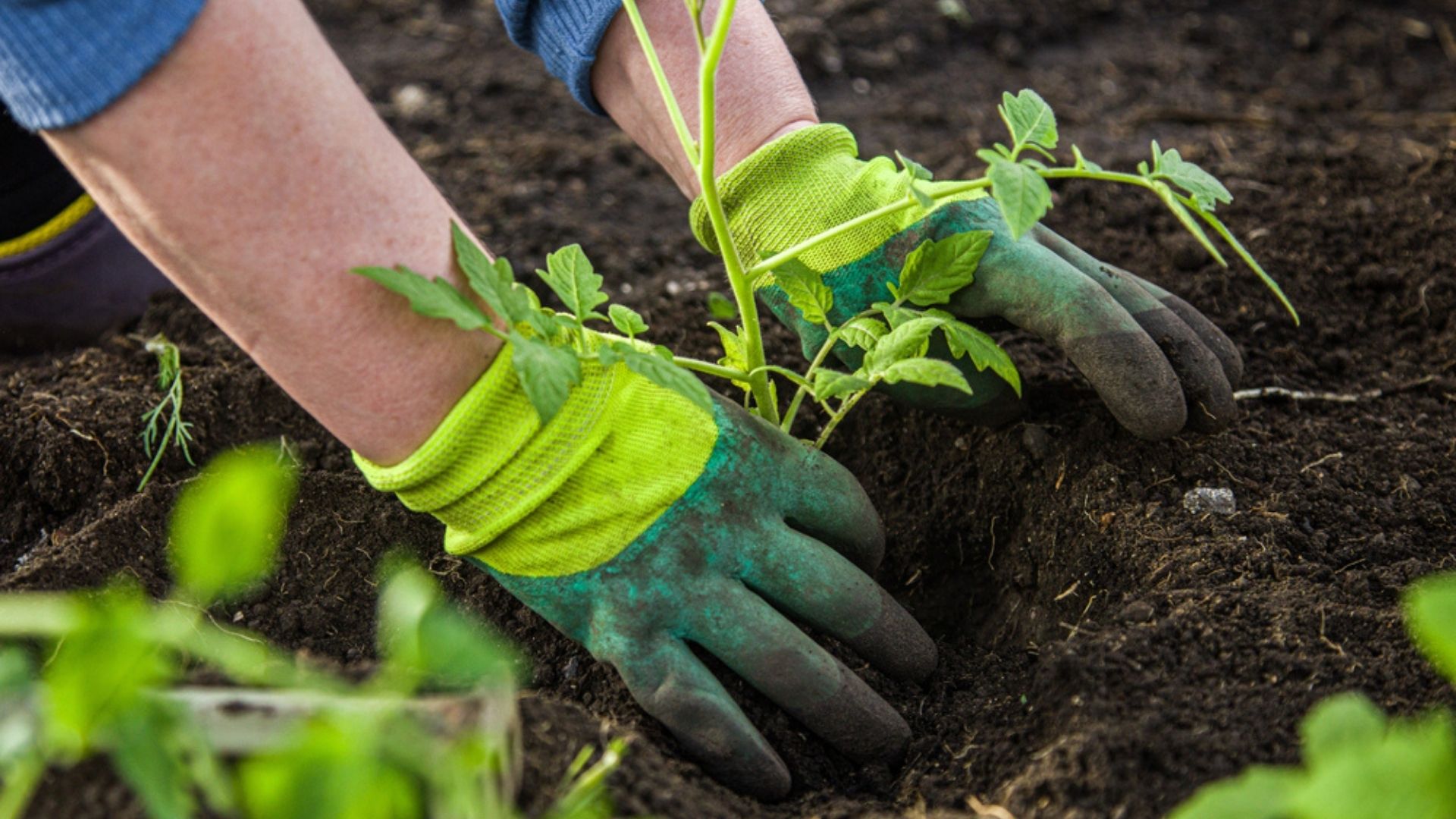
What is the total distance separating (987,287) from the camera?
1.60m

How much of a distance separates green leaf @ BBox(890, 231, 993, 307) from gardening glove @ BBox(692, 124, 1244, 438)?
0.06m

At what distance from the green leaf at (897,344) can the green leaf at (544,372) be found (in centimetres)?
35

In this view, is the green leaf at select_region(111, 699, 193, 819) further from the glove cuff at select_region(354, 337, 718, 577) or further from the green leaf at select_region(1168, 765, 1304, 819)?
the green leaf at select_region(1168, 765, 1304, 819)

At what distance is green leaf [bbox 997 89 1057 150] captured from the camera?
1.39m

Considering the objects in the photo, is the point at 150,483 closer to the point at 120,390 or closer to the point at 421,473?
the point at 120,390

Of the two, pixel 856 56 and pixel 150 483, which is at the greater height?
pixel 150 483

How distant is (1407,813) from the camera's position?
2.66 ft

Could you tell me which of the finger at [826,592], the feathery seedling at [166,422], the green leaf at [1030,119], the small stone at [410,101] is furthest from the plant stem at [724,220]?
the small stone at [410,101]

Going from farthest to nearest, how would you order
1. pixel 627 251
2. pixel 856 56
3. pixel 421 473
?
pixel 856 56 < pixel 627 251 < pixel 421 473

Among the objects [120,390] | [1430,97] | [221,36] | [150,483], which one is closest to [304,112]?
[221,36]

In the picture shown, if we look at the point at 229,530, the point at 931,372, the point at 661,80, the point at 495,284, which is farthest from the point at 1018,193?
the point at 229,530

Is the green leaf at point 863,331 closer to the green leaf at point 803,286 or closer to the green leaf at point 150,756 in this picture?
the green leaf at point 803,286

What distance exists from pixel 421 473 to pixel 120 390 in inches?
→ 36.8

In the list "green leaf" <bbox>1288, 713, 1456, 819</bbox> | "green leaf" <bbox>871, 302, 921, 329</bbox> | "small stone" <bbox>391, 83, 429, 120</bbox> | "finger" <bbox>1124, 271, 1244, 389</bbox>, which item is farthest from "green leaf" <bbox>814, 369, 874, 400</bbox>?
"small stone" <bbox>391, 83, 429, 120</bbox>
